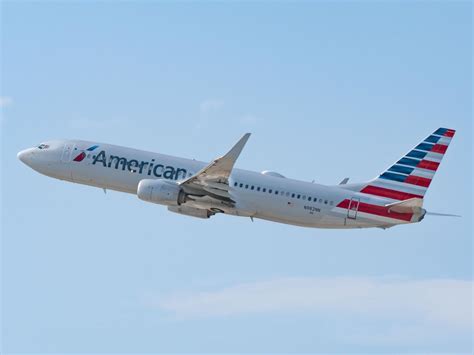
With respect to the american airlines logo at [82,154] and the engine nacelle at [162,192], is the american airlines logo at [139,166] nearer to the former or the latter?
the american airlines logo at [82,154]

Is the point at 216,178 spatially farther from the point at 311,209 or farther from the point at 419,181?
the point at 419,181

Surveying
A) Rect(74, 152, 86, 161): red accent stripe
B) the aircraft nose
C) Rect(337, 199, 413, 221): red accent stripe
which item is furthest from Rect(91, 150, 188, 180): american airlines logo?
Rect(337, 199, 413, 221): red accent stripe

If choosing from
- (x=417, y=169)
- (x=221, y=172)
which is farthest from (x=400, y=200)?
(x=221, y=172)

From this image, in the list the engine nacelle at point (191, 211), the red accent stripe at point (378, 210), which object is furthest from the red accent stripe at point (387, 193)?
the engine nacelle at point (191, 211)

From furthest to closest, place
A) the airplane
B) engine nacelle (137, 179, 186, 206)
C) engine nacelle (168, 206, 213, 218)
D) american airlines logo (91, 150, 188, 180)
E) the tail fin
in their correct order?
american airlines logo (91, 150, 188, 180), engine nacelle (168, 206, 213, 218), the tail fin, engine nacelle (137, 179, 186, 206), the airplane

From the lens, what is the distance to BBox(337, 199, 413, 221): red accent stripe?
54375 mm

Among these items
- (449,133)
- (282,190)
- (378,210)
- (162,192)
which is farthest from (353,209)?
(162,192)

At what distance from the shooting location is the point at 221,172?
5447cm

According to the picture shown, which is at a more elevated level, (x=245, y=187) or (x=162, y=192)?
(x=245, y=187)

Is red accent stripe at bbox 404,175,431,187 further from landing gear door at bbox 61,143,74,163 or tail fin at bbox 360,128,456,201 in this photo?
landing gear door at bbox 61,143,74,163

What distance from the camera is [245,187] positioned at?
57.3 m

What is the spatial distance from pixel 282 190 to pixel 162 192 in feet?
26.6

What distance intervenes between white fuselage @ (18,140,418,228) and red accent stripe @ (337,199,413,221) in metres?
0.15

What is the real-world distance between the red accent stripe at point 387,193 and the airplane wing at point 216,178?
939 cm
